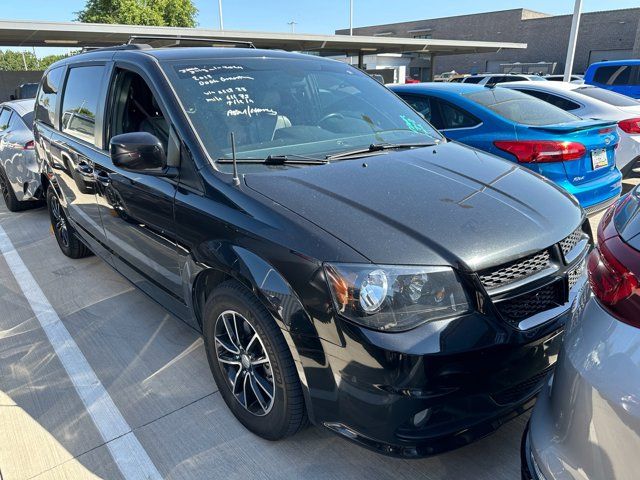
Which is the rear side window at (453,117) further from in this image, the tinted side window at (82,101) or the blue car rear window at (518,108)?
the tinted side window at (82,101)

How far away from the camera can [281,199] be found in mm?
2182

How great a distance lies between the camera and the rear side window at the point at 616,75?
587 inches

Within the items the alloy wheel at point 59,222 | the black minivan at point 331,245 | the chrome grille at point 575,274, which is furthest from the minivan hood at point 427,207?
the alloy wheel at point 59,222

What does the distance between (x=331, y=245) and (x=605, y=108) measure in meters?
6.31

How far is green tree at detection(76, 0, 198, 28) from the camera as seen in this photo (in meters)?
33.5

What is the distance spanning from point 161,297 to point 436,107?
11.8 feet

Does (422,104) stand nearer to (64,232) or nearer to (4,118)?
(64,232)

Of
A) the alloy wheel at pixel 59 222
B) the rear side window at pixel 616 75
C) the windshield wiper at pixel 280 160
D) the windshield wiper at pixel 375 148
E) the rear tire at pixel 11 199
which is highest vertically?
the windshield wiper at pixel 280 160

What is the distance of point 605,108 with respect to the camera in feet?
21.7

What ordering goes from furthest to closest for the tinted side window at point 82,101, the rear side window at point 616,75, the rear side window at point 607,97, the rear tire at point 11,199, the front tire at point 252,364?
the rear side window at point 616,75
the rear side window at point 607,97
the rear tire at point 11,199
the tinted side window at point 82,101
the front tire at point 252,364

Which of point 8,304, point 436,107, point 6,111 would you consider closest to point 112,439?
point 8,304

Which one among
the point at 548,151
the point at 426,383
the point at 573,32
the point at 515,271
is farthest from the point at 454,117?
the point at 573,32

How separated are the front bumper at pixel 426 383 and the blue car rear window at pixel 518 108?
3.30 meters

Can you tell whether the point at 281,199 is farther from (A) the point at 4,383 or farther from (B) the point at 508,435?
(A) the point at 4,383
